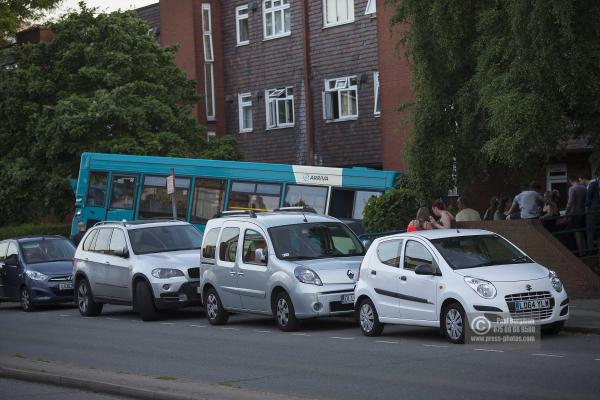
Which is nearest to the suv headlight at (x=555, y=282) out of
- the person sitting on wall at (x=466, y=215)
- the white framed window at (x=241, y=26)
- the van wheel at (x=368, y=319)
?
the van wheel at (x=368, y=319)

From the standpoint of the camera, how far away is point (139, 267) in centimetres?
2242

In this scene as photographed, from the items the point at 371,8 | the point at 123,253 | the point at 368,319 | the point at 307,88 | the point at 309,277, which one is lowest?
the point at 368,319

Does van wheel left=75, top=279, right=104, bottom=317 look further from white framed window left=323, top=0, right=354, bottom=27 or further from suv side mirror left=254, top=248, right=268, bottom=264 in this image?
white framed window left=323, top=0, right=354, bottom=27

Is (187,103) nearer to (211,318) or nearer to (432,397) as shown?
(211,318)

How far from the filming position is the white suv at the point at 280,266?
18.3 meters

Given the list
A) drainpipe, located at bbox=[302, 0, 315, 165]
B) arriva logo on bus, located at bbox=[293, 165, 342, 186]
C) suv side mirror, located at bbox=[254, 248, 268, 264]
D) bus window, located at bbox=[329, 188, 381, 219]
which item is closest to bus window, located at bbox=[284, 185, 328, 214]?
arriva logo on bus, located at bbox=[293, 165, 342, 186]

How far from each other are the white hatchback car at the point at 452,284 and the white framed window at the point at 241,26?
2734 cm

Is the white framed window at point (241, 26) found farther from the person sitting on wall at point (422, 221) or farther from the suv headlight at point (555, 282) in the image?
the suv headlight at point (555, 282)

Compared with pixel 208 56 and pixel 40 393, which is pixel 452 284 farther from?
pixel 208 56

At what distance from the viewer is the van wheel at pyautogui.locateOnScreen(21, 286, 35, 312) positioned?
27.2m

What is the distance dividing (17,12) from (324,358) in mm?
30215

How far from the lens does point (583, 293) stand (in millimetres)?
20578

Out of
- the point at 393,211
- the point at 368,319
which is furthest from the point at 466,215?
the point at 368,319

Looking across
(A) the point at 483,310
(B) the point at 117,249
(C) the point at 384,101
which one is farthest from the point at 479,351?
(C) the point at 384,101
